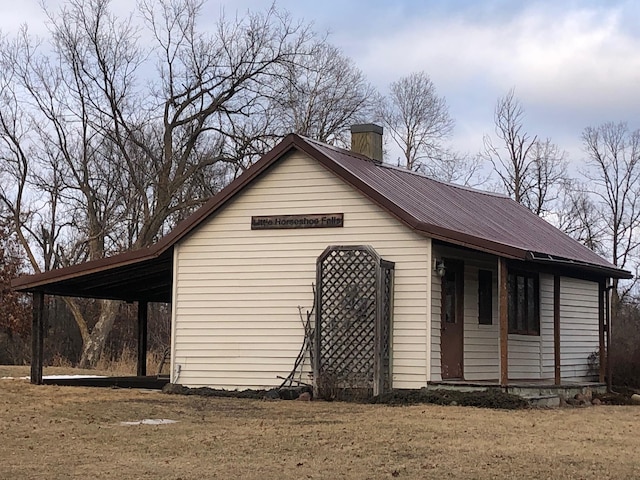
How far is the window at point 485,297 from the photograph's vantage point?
1806 centimetres

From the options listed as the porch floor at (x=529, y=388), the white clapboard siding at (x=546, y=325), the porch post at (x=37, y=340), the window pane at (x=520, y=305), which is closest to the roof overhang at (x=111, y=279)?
the porch post at (x=37, y=340)

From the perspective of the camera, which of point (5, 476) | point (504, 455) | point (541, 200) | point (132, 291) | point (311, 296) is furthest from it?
point (541, 200)

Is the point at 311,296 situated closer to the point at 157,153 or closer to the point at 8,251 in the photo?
the point at 157,153

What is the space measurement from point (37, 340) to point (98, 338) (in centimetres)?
1392

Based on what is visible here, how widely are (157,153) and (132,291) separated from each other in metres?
14.1

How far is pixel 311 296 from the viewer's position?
17.0m

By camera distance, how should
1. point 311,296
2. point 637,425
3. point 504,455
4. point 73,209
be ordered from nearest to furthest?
1. point 504,455
2. point 637,425
3. point 311,296
4. point 73,209

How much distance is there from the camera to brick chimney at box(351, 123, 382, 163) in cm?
2070

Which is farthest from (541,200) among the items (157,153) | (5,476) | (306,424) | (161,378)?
(5,476)

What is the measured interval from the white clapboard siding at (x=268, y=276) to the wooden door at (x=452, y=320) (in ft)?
2.71

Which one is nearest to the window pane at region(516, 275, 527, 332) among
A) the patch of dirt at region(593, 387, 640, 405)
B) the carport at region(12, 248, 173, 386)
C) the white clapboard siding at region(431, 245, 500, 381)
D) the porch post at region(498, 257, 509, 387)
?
the white clapboard siding at region(431, 245, 500, 381)

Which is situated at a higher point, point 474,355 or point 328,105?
point 328,105

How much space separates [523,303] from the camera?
63.4ft

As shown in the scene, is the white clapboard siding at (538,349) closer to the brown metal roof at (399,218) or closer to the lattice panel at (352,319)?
the brown metal roof at (399,218)
